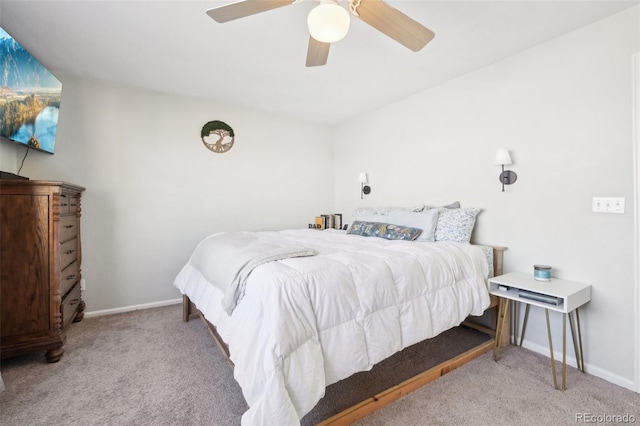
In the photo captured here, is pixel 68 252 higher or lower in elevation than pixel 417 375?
higher

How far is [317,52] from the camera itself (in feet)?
6.09

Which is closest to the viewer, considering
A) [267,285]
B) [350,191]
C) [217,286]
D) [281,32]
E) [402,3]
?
[267,285]

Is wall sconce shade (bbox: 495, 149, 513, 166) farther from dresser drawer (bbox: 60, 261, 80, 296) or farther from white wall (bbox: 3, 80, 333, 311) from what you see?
dresser drawer (bbox: 60, 261, 80, 296)

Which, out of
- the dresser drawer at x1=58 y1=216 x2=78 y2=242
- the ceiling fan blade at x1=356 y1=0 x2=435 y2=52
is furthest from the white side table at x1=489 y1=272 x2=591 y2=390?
the dresser drawer at x1=58 y1=216 x2=78 y2=242

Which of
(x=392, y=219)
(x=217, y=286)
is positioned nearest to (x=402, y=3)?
(x=392, y=219)

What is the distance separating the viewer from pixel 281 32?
207cm

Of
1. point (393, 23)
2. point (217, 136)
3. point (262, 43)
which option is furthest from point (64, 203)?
point (393, 23)

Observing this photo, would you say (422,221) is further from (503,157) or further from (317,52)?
(317,52)

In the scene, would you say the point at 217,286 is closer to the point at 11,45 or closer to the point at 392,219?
the point at 392,219

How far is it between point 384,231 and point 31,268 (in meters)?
2.75

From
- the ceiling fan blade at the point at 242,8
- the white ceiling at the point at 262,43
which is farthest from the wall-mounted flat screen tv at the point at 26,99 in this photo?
the ceiling fan blade at the point at 242,8

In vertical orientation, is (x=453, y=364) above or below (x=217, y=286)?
below

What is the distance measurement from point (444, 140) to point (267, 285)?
243cm

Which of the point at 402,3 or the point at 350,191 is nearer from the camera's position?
the point at 402,3
